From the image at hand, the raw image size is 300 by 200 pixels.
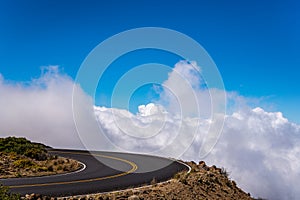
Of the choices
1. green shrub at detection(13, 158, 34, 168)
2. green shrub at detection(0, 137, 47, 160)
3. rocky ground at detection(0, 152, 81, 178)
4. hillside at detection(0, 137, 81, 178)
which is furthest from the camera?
green shrub at detection(0, 137, 47, 160)

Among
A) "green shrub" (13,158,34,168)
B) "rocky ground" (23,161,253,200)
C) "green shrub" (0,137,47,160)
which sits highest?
"green shrub" (0,137,47,160)

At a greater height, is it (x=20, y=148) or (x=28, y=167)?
(x=20, y=148)

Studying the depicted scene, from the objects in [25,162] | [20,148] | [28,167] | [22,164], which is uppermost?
[20,148]

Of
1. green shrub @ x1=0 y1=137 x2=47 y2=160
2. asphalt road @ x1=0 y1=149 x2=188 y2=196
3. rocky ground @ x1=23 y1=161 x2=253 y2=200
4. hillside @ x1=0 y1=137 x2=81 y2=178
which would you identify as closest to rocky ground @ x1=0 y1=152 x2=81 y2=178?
hillside @ x1=0 y1=137 x2=81 y2=178

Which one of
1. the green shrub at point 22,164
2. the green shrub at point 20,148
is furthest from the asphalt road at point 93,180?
the green shrub at point 20,148

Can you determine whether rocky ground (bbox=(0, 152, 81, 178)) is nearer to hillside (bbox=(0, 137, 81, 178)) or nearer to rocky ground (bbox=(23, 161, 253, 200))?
hillside (bbox=(0, 137, 81, 178))

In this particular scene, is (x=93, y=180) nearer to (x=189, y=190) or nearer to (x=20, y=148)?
(x=189, y=190)

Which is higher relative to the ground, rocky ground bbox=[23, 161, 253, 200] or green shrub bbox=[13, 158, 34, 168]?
green shrub bbox=[13, 158, 34, 168]

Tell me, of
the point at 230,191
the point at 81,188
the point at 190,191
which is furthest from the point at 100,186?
the point at 230,191

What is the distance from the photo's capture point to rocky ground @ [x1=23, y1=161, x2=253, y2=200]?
19.5 meters

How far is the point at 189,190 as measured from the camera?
23.7 meters

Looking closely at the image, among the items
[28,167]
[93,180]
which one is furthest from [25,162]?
[93,180]

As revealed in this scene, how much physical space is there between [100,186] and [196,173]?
8600 millimetres

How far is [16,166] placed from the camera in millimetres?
30141
